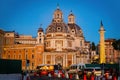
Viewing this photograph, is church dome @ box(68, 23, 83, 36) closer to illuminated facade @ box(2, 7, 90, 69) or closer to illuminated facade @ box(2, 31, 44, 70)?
illuminated facade @ box(2, 7, 90, 69)

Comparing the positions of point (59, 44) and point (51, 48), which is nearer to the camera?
point (59, 44)

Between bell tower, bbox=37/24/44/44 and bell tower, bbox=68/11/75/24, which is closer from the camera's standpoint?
bell tower, bbox=37/24/44/44

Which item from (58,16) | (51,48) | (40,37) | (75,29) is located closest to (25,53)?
Result: (40,37)

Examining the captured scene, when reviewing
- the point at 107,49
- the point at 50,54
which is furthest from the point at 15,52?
the point at 107,49

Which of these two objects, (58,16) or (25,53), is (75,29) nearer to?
(58,16)

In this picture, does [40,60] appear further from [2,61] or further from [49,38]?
[2,61]

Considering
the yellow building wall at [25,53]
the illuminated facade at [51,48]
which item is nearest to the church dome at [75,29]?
the illuminated facade at [51,48]

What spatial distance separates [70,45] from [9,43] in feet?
65.4

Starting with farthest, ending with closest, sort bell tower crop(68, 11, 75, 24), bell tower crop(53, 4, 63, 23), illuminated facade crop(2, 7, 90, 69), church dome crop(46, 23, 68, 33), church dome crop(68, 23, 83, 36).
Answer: bell tower crop(68, 11, 75, 24) < church dome crop(68, 23, 83, 36) < bell tower crop(53, 4, 63, 23) < church dome crop(46, 23, 68, 33) < illuminated facade crop(2, 7, 90, 69)

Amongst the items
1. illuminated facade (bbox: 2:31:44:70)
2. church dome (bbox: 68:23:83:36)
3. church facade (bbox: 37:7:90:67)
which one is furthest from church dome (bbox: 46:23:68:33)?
church dome (bbox: 68:23:83:36)

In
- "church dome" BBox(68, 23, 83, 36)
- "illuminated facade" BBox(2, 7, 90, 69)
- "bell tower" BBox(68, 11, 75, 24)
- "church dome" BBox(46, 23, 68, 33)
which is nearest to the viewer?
"illuminated facade" BBox(2, 7, 90, 69)

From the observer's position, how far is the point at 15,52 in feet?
395

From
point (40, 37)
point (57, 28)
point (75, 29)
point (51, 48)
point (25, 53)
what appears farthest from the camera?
point (75, 29)

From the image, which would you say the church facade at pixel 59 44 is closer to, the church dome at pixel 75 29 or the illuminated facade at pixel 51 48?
the illuminated facade at pixel 51 48
